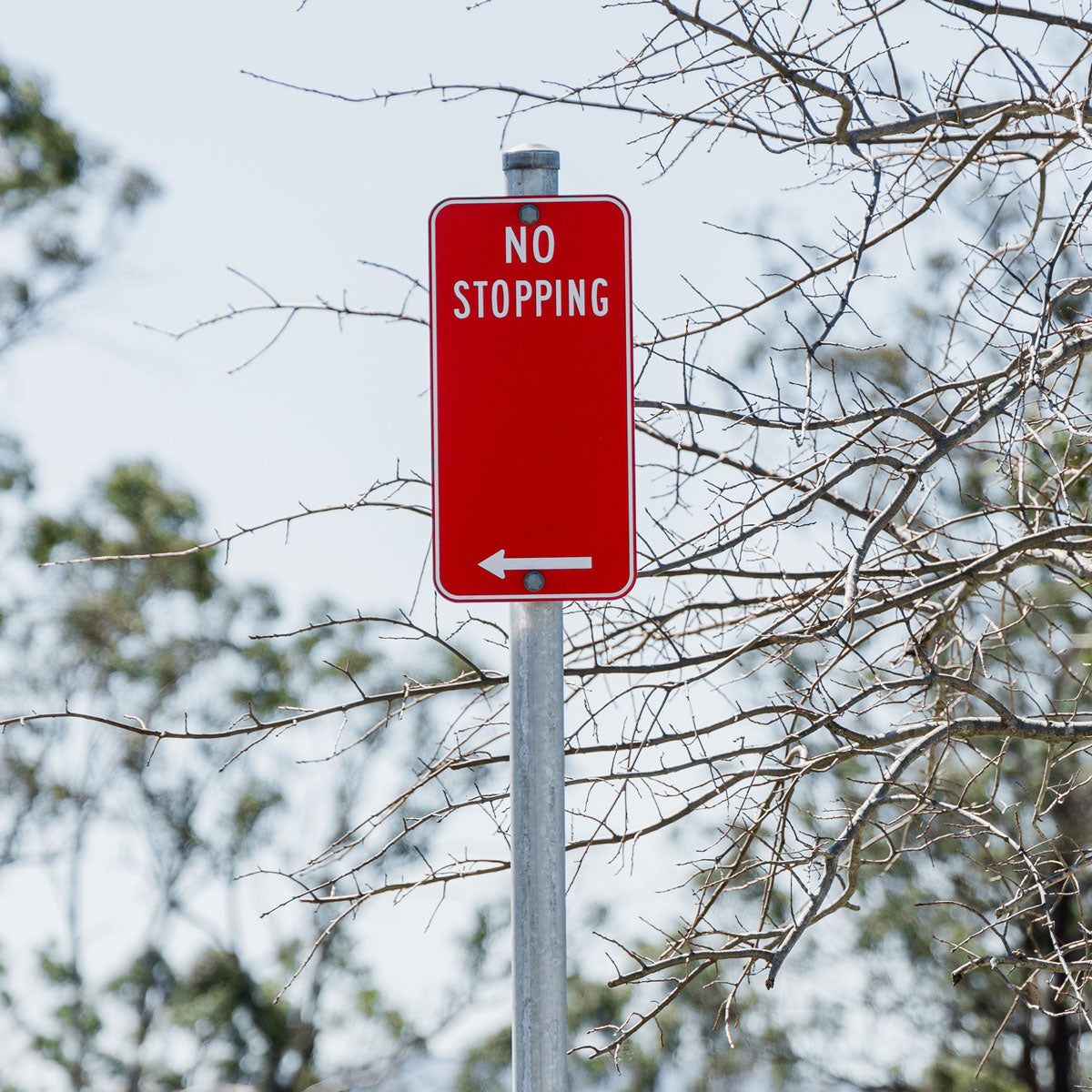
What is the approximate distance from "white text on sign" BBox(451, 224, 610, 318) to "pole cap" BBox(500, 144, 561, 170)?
0.08m

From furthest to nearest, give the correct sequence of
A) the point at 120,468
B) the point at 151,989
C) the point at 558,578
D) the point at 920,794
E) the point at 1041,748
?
the point at 151,989 → the point at 120,468 → the point at 1041,748 → the point at 920,794 → the point at 558,578

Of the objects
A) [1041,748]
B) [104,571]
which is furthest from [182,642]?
[1041,748]

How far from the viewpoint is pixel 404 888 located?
3.24 metres

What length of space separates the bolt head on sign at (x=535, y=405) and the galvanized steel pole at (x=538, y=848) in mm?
58

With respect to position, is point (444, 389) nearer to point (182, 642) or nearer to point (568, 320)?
point (568, 320)

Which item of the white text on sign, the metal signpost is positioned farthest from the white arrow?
the white text on sign

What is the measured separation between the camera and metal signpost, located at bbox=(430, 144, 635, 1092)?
71.6 inches

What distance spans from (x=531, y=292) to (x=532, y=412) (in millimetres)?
158

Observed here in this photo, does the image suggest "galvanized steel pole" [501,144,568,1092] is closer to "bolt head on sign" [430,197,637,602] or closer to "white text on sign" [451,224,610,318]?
"bolt head on sign" [430,197,637,602]

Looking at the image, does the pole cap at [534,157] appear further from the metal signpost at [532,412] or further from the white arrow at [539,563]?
the white arrow at [539,563]

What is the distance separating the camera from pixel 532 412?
1862 millimetres

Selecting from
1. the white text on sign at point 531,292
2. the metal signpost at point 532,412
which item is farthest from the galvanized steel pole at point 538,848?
the white text on sign at point 531,292

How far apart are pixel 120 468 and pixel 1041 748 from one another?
1210 cm

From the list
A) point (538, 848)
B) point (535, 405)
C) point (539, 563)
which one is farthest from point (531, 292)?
point (538, 848)
